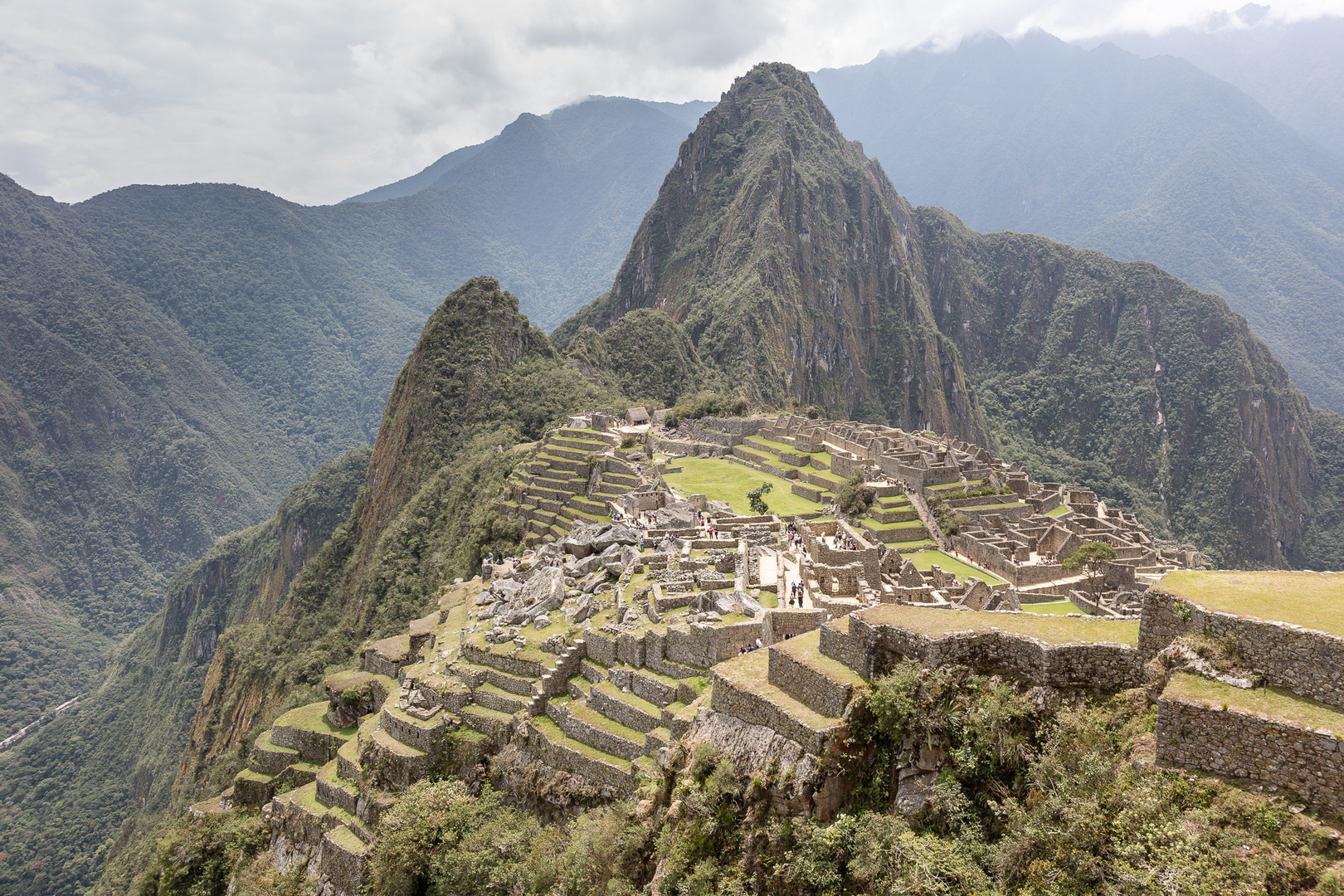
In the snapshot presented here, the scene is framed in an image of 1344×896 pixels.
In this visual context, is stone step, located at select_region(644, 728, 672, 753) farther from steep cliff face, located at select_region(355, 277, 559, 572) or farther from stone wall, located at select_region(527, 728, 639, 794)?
steep cliff face, located at select_region(355, 277, 559, 572)

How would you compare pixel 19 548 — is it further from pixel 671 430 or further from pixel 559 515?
pixel 559 515

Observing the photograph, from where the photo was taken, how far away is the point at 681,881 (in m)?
12.3

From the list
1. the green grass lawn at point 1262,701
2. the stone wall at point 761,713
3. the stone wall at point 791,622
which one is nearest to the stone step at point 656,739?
the stone wall at point 761,713

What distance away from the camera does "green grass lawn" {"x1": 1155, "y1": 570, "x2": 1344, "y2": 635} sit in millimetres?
8672

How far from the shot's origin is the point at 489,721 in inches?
797

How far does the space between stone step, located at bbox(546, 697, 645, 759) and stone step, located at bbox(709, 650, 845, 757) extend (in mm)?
3850

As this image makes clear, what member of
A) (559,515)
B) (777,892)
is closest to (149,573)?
(559,515)

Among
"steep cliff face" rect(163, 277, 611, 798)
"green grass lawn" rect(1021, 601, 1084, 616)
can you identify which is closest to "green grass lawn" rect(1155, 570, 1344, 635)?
"green grass lawn" rect(1021, 601, 1084, 616)

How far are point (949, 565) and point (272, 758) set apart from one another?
32458 mm

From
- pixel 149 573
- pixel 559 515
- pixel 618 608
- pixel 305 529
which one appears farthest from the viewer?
pixel 149 573

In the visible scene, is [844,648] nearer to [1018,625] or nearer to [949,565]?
[1018,625]

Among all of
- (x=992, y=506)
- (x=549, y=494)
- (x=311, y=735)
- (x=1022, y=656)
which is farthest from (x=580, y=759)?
(x=992, y=506)

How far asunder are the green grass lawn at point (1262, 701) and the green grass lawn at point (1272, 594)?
2.85 ft

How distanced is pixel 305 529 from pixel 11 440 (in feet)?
462
